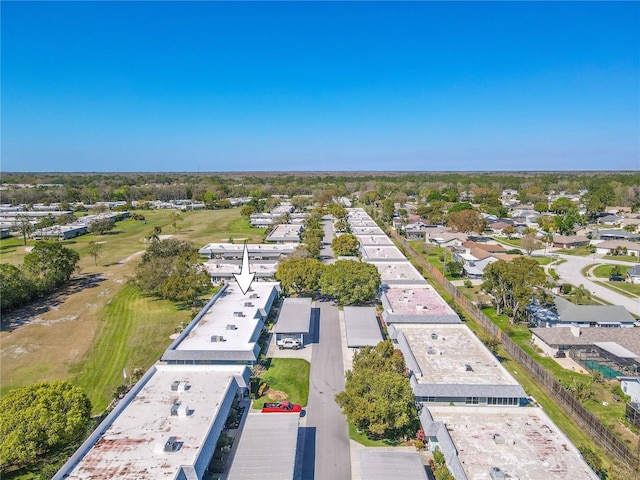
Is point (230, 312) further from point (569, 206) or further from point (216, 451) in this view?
point (569, 206)

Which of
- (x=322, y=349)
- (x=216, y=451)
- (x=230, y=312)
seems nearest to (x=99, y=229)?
(x=230, y=312)

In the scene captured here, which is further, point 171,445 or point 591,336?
point 591,336

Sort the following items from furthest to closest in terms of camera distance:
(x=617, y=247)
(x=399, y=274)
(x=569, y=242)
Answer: (x=569, y=242) < (x=617, y=247) < (x=399, y=274)

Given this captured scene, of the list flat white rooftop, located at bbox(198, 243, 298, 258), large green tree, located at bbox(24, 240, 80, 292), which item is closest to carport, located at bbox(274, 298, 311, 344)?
flat white rooftop, located at bbox(198, 243, 298, 258)

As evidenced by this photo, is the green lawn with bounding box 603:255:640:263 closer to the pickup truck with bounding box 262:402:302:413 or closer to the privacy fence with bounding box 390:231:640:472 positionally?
the privacy fence with bounding box 390:231:640:472

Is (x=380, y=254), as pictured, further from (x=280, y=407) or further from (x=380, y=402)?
(x=380, y=402)

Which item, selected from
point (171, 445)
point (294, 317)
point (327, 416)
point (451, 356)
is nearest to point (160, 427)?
point (171, 445)
